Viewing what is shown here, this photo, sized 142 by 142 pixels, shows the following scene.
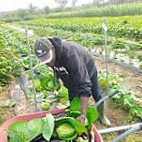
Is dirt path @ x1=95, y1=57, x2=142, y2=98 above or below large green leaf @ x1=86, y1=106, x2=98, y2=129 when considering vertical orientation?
below

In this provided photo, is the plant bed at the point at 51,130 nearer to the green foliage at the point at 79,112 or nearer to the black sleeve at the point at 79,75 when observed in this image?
the green foliage at the point at 79,112

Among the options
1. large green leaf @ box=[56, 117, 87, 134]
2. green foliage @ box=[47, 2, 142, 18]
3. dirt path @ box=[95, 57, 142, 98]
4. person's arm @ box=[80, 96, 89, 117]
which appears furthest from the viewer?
green foliage @ box=[47, 2, 142, 18]

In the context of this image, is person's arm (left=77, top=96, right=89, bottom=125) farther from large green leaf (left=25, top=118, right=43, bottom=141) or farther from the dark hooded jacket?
large green leaf (left=25, top=118, right=43, bottom=141)

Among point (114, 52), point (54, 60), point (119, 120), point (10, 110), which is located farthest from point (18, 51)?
point (54, 60)

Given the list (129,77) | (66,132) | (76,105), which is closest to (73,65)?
(76,105)

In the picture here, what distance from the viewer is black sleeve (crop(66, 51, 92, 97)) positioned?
267 cm

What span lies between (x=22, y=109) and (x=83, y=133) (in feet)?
7.26

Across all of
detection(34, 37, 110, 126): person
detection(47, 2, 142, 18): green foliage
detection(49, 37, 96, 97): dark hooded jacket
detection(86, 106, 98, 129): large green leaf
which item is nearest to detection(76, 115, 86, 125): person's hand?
detection(34, 37, 110, 126): person

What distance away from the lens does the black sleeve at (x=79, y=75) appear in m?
2.67

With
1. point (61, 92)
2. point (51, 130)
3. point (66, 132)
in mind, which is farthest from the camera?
point (61, 92)

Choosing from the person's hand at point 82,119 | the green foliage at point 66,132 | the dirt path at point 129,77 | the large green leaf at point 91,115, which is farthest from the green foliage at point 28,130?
the dirt path at point 129,77

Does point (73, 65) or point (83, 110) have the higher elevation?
point (73, 65)

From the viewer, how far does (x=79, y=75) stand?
2684 millimetres

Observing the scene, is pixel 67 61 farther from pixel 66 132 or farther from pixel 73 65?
pixel 66 132
